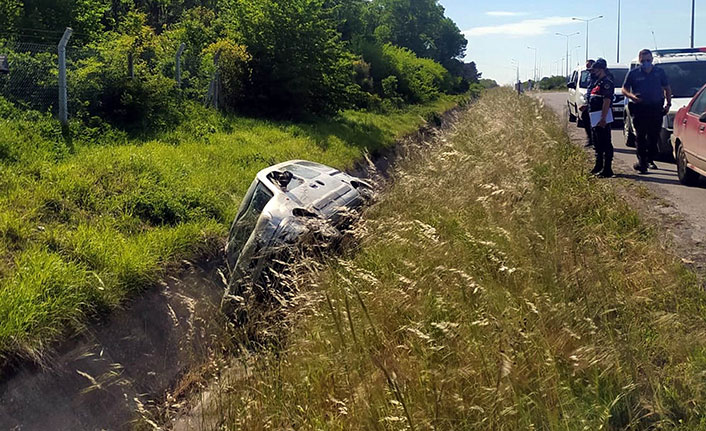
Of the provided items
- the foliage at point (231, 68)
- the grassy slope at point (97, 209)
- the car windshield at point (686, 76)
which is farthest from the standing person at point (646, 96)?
the foliage at point (231, 68)

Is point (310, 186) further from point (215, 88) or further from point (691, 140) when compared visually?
point (215, 88)

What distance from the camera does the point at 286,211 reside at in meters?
6.34

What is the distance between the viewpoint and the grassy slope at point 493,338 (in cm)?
326

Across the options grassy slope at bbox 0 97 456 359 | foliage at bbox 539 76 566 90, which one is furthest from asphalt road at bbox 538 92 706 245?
foliage at bbox 539 76 566 90

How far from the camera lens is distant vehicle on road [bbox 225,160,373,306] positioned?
5703 millimetres

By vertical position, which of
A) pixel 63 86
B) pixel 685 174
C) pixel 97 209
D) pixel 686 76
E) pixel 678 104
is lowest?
pixel 685 174

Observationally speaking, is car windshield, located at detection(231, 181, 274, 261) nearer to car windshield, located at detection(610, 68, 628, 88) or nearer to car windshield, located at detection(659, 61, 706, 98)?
car windshield, located at detection(659, 61, 706, 98)

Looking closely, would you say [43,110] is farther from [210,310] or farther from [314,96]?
[314,96]

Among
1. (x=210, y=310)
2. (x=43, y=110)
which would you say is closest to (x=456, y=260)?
(x=210, y=310)

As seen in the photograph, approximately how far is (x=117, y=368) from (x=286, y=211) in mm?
2057

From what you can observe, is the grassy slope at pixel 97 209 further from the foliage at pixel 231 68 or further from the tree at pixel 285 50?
the tree at pixel 285 50

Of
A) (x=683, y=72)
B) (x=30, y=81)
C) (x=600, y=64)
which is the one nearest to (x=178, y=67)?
(x=30, y=81)

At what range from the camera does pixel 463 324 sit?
3.84m

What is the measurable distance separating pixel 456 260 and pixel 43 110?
29.8ft
